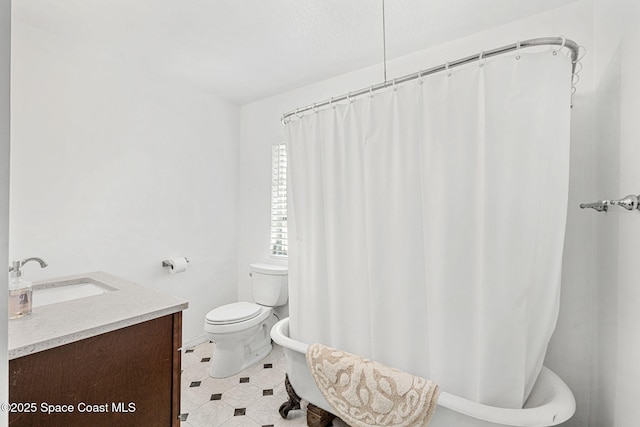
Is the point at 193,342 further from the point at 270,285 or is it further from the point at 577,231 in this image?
the point at 577,231

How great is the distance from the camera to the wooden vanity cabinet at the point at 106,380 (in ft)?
2.96

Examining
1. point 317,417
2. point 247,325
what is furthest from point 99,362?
point 247,325

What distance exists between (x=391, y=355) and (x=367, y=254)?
1.66 feet

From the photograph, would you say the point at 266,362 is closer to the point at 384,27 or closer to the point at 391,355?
the point at 391,355

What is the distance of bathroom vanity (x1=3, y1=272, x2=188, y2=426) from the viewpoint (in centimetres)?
90

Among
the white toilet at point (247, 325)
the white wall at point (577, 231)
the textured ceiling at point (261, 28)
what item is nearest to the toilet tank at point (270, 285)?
the white toilet at point (247, 325)

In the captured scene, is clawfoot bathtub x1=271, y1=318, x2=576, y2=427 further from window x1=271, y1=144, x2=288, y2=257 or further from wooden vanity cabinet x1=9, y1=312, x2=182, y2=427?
window x1=271, y1=144, x2=288, y2=257

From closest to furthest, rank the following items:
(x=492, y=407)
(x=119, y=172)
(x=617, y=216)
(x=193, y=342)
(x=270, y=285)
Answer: (x=492, y=407) → (x=617, y=216) → (x=119, y=172) → (x=270, y=285) → (x=193, y=342)

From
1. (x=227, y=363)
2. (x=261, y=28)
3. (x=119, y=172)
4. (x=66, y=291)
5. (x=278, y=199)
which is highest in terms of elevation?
(x=261, y=28)

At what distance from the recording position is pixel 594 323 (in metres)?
1.62

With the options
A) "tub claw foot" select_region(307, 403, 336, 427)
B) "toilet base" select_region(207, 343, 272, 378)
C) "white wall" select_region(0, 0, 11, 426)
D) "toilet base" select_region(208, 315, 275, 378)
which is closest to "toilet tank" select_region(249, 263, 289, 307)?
"toilet base" select_region(208, 315, 275, 378)

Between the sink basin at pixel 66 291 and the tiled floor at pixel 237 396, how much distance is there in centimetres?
95

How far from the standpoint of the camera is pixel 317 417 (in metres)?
1.71

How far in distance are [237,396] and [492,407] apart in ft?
5.28
